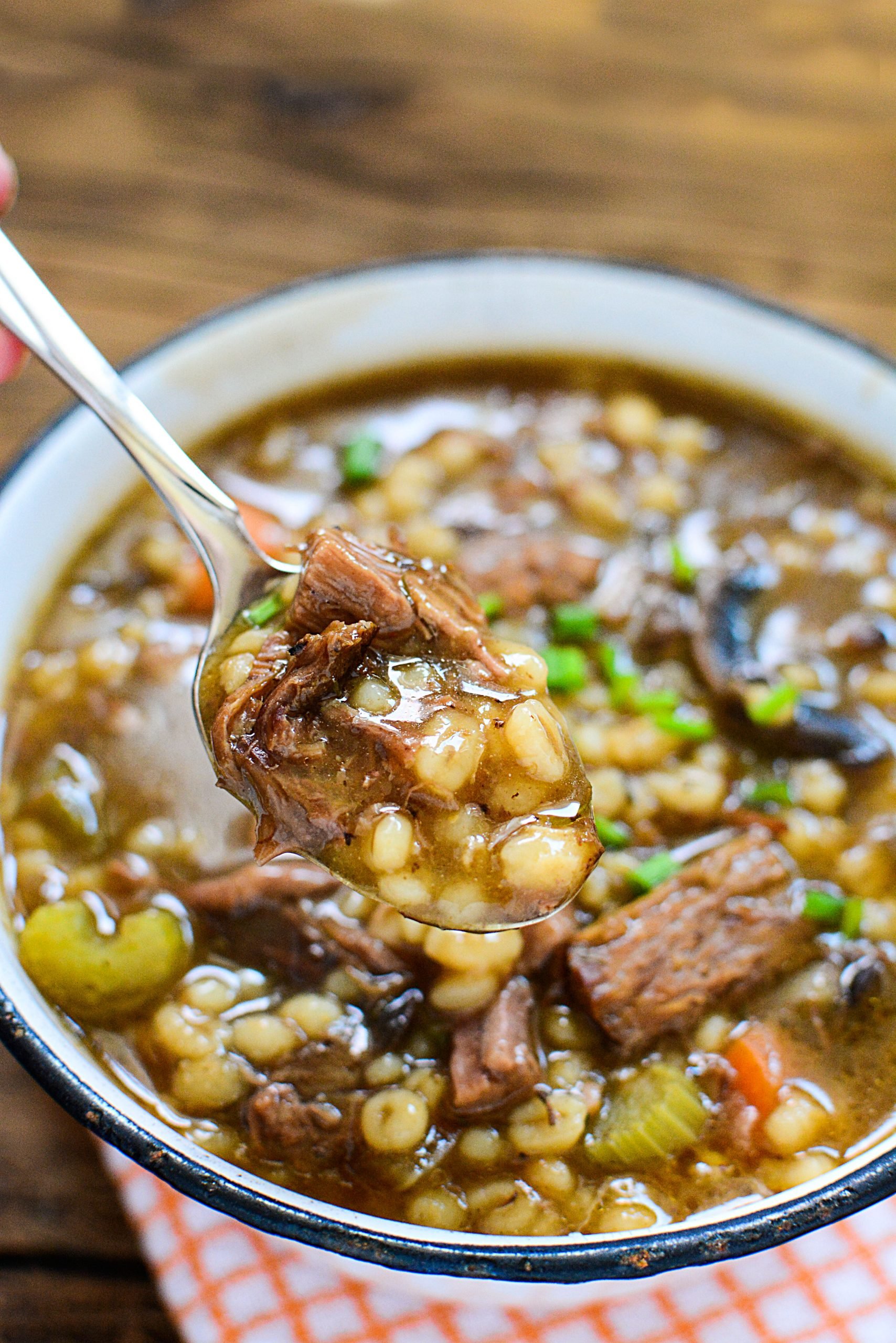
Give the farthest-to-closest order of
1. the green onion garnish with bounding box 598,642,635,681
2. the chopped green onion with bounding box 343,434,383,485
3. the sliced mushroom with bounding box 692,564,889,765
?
1. the chopped green onion with bounding box 343,434,383,485
2. the green onion garnish with bounding box 598,642,635,681
3. the sliced mushroom with bounding box 692,564,889,765

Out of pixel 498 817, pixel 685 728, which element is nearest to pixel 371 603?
pixel 498 817

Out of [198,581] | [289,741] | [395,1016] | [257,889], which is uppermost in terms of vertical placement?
[289,741]

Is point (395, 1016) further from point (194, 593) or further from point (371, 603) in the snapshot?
point (194, 593)

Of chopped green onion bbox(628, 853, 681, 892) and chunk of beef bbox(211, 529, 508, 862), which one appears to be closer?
chunk of beef bbox(211, 529, 508, 862)

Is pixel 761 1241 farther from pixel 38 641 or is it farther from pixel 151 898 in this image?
pixel 38 641

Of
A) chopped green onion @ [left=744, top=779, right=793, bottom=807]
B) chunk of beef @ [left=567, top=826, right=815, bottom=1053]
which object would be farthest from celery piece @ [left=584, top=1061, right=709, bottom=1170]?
chopped green onion @ [left=744, top=779, right=793, bottom=807]

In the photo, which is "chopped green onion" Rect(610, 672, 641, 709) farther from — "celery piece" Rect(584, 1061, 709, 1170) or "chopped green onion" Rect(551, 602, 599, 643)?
"celery piece" Rect(584, 1061, 709, 1170)

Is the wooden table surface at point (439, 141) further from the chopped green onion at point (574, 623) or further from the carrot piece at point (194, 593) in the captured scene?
the chopped green onion at point (574, 623)
